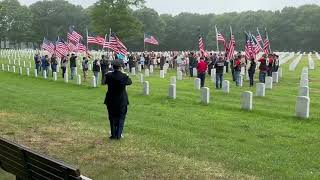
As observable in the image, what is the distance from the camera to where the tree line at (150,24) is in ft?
287

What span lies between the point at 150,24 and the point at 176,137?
101 meters

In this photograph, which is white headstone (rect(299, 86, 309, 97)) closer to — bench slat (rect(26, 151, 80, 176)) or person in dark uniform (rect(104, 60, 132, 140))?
person in dark uniform (rect(104, 60, 132, 140))

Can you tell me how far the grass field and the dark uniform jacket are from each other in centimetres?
89

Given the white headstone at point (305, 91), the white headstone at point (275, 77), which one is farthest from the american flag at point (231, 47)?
the white headstone at point (305, 91)

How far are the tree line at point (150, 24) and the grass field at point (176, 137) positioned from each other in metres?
67.1

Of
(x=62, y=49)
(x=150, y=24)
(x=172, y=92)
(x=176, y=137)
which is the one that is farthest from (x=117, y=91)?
(x=150, y=24)

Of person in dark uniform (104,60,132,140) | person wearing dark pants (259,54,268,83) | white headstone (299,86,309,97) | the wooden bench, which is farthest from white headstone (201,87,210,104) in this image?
the wooden bench

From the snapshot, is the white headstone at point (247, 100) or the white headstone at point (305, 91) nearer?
the white headstone at point (247, 100)

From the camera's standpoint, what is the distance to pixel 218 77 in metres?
26.1

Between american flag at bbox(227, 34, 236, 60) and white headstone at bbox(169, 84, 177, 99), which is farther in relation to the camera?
american flag at bbox(227, 34, 236, 60)

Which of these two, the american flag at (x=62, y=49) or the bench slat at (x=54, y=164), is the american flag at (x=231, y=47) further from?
the bench slat at (x=54, y=164)

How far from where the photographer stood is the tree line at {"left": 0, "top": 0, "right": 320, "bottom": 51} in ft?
287

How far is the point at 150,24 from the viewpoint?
4429 inches

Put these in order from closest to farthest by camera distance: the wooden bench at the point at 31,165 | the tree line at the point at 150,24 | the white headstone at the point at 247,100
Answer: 1. the wooden bench at the point at 31,165
2. the white headstone at the point at 247,100
3. the tree line at the point at 150,24
